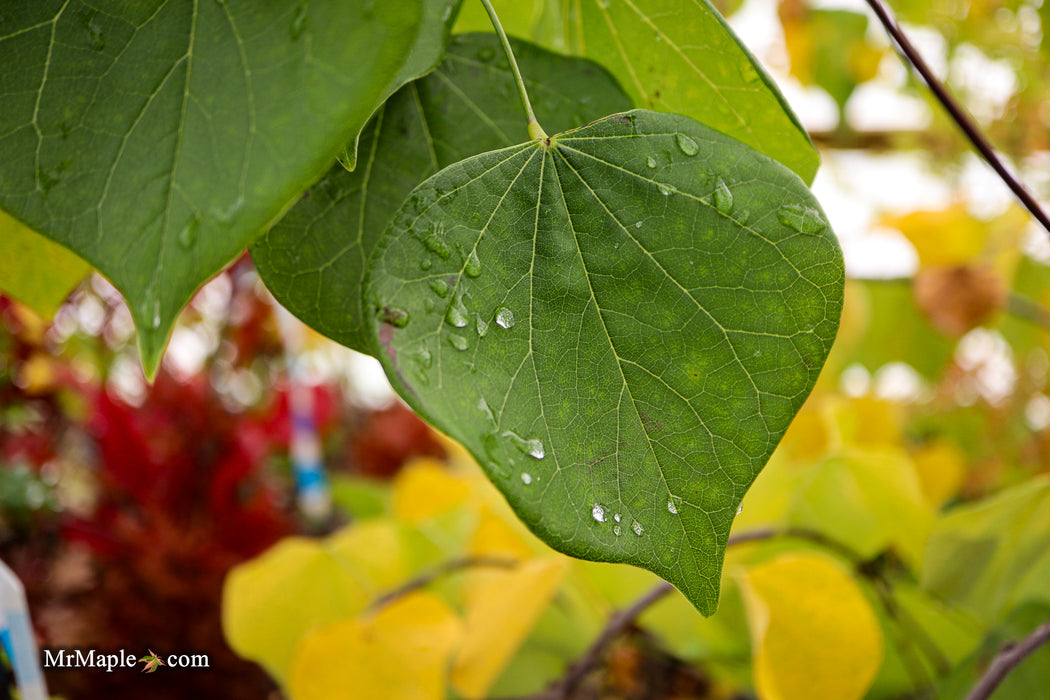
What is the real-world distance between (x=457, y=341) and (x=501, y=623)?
0.67ft

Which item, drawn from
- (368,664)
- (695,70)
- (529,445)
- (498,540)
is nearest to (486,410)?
(529,445)

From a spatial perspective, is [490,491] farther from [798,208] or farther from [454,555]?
[798,208]

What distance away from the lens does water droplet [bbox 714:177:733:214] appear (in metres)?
0.15

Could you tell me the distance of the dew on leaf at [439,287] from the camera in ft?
0.45

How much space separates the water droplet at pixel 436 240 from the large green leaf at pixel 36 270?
137mm

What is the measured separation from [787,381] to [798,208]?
0.12 feet

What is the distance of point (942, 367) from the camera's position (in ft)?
2.27

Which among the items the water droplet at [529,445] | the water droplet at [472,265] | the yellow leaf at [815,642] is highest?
the water droplet at [472,265]

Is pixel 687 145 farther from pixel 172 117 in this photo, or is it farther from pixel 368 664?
pixel 368 664

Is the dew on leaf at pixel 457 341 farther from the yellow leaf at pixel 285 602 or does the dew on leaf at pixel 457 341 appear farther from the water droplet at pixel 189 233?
the yellow leaf at pixel 285 602

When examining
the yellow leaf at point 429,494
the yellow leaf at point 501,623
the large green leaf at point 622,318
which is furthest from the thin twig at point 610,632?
the yellow leaf at point 429,494

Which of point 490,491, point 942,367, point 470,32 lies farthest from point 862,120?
point 470,32

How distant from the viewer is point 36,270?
0.21m

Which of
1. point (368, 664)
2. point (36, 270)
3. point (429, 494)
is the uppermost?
point (36, 270)
